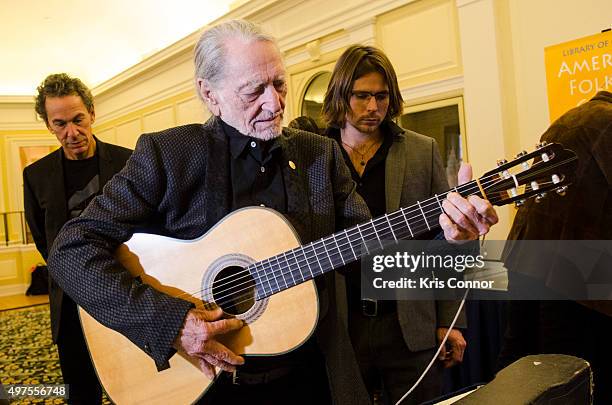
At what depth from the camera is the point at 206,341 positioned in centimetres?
136

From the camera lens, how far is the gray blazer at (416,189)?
1915 mm

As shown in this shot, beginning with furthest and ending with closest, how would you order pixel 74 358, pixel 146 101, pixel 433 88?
pixel 146 101 < pixel 433 88 < pixel 74 358

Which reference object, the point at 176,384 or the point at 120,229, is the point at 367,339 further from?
the point at 120,229

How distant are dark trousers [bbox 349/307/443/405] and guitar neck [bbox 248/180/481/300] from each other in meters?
0.53

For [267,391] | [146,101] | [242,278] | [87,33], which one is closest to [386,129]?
[242,278]

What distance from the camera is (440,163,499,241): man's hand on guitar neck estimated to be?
1250mm

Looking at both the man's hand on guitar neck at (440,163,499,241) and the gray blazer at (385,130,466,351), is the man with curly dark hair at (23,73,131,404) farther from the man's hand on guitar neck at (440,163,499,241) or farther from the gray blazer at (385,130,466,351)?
the man's hand on guitar neck at (440,163,499,241)

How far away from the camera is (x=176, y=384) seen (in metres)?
1.45

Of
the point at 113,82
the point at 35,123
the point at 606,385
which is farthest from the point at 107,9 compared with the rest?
the point at 606,385

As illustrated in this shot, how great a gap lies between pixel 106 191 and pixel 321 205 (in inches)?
23.9

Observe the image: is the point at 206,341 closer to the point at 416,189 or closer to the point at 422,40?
the point at 416,189

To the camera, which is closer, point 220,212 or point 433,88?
point 220,212

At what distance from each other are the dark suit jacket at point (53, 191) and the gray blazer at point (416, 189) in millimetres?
1398

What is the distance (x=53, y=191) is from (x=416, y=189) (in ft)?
5.70
